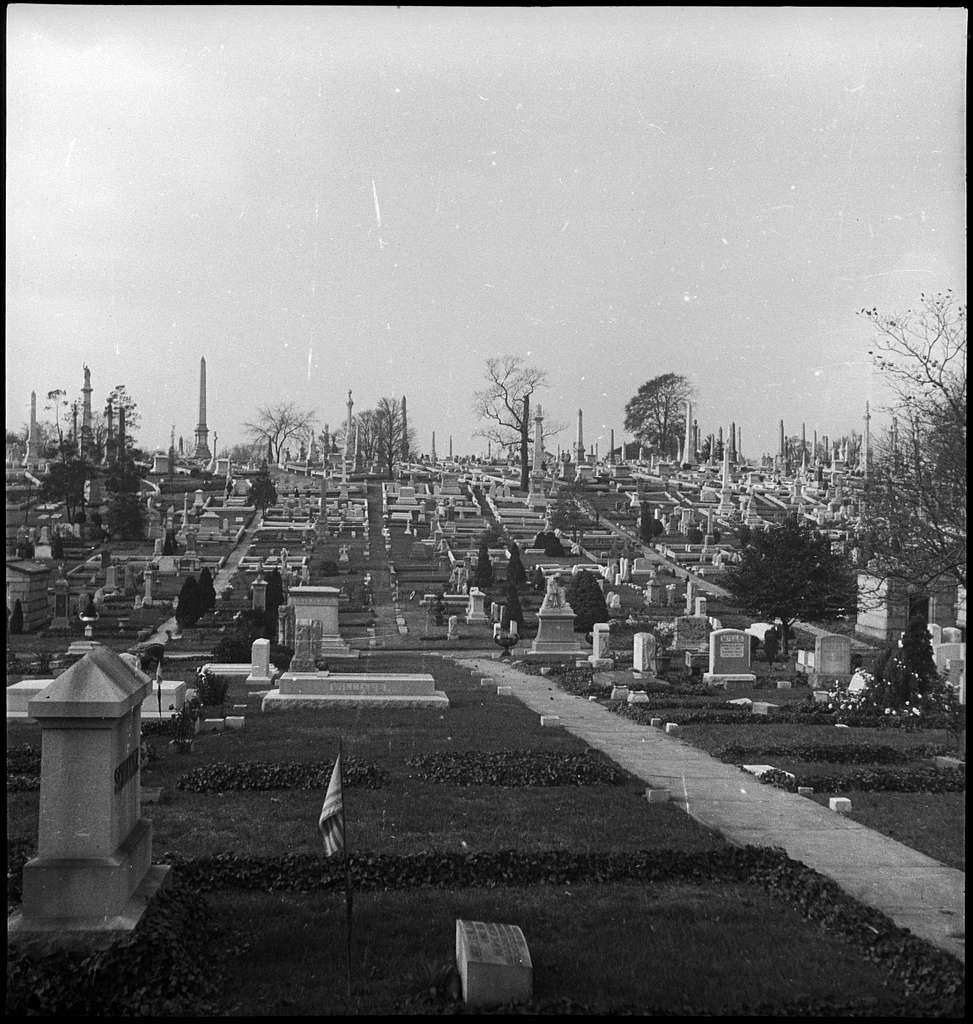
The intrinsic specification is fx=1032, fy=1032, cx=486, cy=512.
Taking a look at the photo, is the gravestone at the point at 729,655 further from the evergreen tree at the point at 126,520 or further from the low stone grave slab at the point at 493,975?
the evergreen tree at the point at 126,520

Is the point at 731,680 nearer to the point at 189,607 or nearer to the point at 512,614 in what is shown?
the point at 512,614

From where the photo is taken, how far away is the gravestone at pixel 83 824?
19.1 feet

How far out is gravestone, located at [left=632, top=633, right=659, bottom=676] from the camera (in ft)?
74.3

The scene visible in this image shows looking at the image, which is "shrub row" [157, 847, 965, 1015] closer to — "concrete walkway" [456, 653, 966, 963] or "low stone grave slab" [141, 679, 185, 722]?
"concrete walkway" [456, 653, 966, 963]

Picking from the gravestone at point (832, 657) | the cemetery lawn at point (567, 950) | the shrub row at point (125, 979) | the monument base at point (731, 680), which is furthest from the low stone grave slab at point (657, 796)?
the gravestone at point (832, 657)

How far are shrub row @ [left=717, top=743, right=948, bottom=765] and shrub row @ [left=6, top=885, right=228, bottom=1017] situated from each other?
8506 mm

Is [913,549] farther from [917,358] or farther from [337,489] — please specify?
[337,489]

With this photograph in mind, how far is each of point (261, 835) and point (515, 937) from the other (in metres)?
3.49

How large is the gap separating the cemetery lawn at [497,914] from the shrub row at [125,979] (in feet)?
0.50

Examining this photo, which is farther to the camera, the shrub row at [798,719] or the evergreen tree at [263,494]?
the evergreen tree at [263,494]

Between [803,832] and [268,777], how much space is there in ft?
17.1

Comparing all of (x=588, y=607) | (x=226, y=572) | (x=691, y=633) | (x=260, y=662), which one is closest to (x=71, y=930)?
(x=260, y=662)

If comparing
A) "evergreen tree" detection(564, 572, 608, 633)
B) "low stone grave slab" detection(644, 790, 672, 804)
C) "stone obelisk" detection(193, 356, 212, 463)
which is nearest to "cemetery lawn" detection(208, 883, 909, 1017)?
"low stone grave slab" detection(644, 790, 672, 804)

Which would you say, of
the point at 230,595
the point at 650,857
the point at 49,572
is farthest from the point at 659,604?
the point at 650,857
